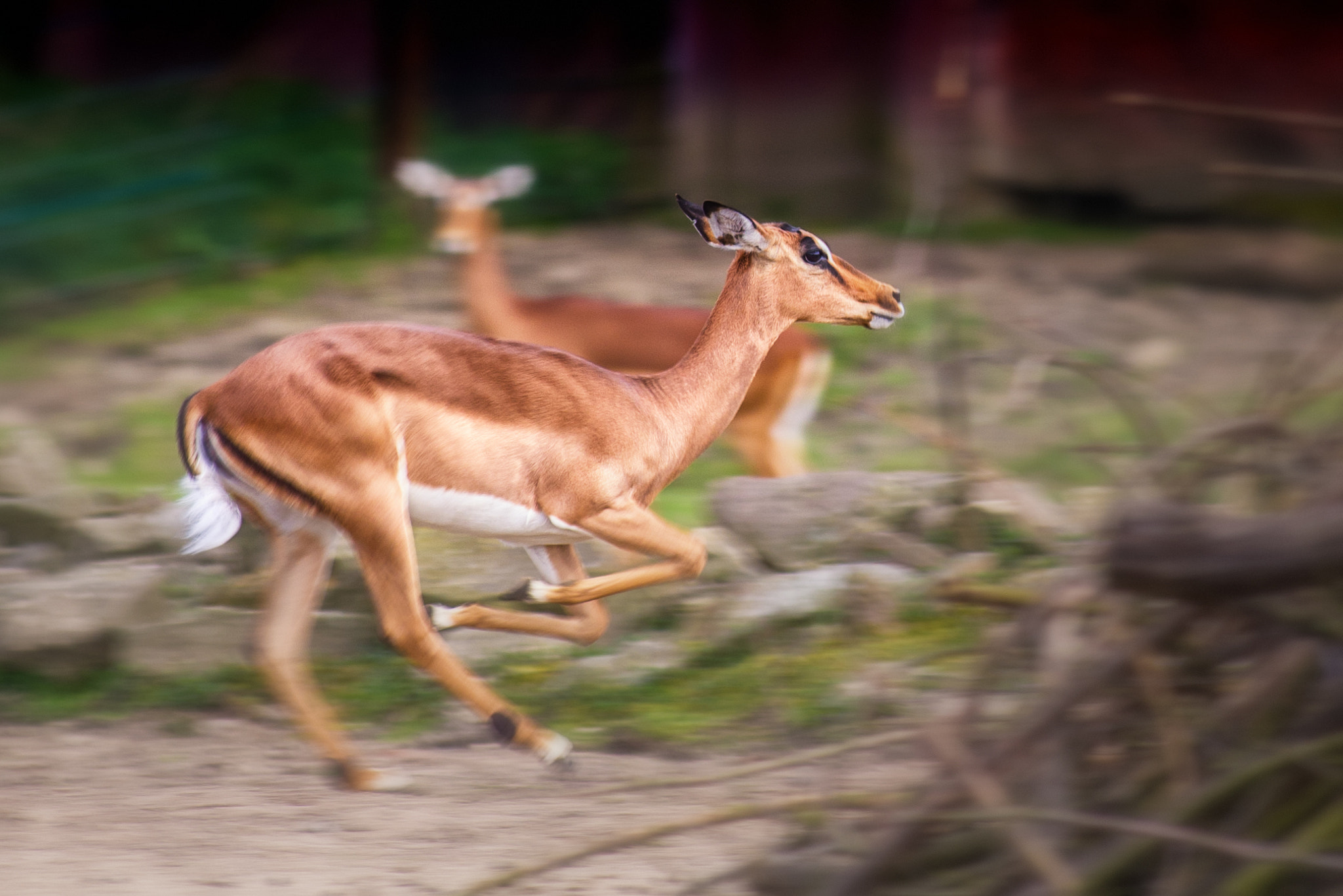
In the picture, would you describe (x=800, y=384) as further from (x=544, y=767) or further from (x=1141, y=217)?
(x=1141, y=217)

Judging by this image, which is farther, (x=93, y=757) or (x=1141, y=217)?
(x=1141, y=217)

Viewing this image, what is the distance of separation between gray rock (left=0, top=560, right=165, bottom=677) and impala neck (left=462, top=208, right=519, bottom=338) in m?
2.15

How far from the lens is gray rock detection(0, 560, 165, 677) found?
16.8ft

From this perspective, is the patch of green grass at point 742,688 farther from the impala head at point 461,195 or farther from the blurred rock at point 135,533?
the impala head at point 461,195

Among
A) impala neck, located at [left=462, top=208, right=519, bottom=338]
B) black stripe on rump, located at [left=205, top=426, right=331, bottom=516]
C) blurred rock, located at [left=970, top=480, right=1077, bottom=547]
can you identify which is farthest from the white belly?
impala neck, located at [left=462, top=208, right=519, bottom=338]

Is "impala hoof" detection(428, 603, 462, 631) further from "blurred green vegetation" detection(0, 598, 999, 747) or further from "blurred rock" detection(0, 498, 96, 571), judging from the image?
"blurred rock" detection(0, 498, 96, 571)

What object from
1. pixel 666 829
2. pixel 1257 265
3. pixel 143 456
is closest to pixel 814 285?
pixel 666 829

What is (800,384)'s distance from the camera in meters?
6.82

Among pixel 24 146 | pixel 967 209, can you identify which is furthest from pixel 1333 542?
pixel 24 146

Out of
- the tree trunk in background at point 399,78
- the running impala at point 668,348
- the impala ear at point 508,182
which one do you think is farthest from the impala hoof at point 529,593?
the tree trunk in background at point 399,78

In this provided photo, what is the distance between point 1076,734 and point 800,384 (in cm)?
359

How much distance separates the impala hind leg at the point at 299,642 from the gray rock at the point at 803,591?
1.40 metres

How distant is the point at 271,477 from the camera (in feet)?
13.4

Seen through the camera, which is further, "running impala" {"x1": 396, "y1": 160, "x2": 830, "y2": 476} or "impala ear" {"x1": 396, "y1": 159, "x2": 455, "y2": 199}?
"impala ear" {"x1": 396, "y1": 159, "x2": 455, "y2": 199}
